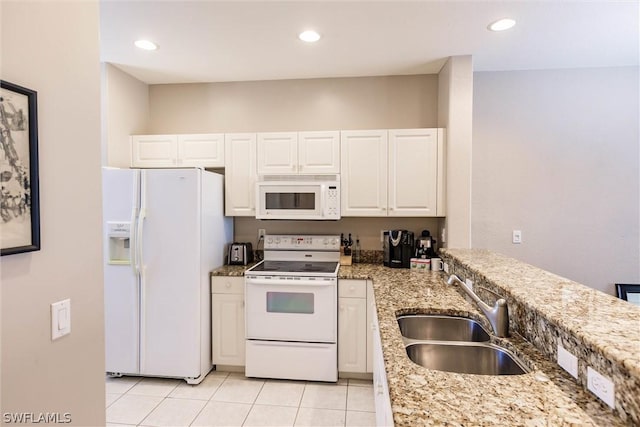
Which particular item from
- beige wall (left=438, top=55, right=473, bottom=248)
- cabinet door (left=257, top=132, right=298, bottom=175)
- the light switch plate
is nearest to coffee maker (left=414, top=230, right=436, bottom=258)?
beige wall (left=438, top=55, right=473, bottom=248)

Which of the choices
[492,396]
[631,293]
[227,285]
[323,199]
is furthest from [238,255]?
[631,293]

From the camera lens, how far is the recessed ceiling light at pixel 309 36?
240cm

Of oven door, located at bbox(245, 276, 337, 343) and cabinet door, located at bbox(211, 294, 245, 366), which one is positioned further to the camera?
cabinet door, located at bbox(211, 294, 245, 366)

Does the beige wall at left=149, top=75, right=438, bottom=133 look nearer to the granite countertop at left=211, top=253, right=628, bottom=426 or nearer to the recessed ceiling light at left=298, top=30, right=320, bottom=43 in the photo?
the recessed ceiling light at left=298, top=30, right=320, bottom=43

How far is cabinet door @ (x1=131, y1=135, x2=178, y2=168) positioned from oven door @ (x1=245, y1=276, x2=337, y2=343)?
139 centimetres

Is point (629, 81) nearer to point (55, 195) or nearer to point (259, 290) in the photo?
point (259, 290)

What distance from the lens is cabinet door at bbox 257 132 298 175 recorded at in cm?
311

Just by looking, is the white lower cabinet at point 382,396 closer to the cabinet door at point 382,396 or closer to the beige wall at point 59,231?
the cabinet door at point 382,396

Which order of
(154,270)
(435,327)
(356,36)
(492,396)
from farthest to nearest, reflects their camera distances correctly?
(154,270) < (356,36) < (435,327) < (492,396)

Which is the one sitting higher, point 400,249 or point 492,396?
point 400,249

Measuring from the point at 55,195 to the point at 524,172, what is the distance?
340 cm

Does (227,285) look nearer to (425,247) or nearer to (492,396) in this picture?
(425,247)

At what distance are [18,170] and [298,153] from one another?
2.33 m

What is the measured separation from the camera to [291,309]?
9.10ft
